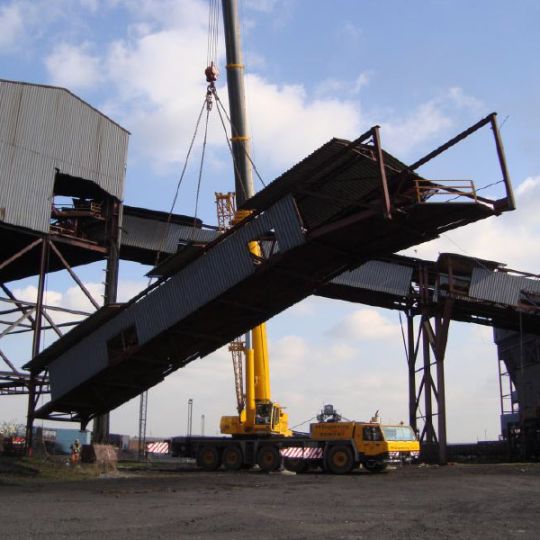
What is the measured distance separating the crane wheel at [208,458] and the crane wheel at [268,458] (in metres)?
2.37

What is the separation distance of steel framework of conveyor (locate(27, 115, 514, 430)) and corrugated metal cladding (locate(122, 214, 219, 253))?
30.9ft

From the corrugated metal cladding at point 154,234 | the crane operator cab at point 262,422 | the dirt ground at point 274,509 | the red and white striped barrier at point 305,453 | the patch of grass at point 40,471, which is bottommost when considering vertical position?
the dirt ground at point 274,509

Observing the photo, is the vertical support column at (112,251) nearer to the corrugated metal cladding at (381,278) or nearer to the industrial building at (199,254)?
the industrial building at (199,254)

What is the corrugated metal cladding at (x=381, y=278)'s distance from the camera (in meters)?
33.2

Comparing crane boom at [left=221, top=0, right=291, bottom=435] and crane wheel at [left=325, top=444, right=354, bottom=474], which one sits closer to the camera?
crane wheel at [left=325, top=444, right=354, bottom=474]

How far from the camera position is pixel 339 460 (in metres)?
24.6

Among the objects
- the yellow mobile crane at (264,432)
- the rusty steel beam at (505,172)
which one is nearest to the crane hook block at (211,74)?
the yellow mobile crane at (264,432)

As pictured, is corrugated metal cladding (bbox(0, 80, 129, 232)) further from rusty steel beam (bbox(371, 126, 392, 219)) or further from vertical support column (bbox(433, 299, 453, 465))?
vertical support column (bbox(433, 299, 453, 465))

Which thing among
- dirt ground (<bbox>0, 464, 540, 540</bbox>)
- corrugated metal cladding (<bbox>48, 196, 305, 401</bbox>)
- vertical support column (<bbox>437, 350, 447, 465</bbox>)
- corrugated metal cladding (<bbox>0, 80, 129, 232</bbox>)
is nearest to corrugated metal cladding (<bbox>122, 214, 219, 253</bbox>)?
corrugated metal cladding (<bbox>0, 80, 129, 232</bbox>)

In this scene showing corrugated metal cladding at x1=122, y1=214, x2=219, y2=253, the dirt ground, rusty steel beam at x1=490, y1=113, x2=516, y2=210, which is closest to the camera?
the dirt ground

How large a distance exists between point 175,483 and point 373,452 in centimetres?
824

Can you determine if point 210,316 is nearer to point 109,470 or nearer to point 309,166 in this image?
point 309,166

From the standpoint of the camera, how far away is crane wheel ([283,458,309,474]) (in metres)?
24.9

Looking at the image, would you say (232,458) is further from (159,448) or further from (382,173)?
(382,173)
